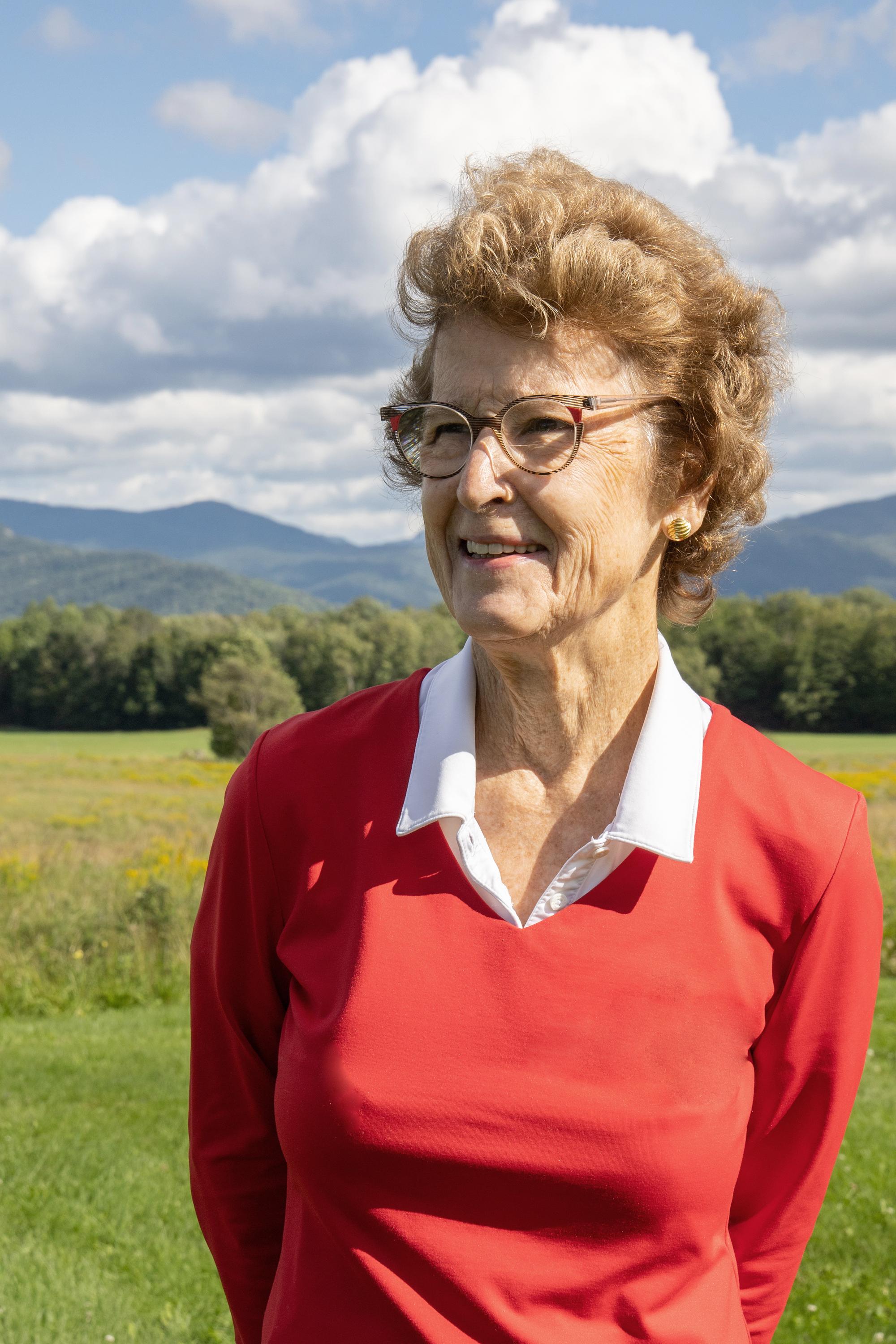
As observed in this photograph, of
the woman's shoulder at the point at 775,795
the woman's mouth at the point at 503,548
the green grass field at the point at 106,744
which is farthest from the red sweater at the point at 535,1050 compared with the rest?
the green grass field at the point at 106,744

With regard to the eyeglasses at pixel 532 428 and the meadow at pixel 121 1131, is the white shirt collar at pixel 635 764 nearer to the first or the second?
the eyeglasses at pixel 532 428

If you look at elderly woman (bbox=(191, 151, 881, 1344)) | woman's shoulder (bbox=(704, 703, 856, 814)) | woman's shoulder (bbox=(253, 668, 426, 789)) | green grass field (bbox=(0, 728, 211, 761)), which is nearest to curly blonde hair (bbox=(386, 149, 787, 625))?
elderly woman (bbox=(191, 151, 881, 1344))

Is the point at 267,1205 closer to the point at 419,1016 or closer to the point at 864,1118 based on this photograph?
the point at 419,1016

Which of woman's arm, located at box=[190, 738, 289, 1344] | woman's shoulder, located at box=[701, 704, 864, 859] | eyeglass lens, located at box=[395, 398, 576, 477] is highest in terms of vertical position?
eyeglass lens, located at box=[395, 398, 576, 477]

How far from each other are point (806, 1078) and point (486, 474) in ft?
3.94

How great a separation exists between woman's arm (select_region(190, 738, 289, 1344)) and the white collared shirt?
0.33 metres

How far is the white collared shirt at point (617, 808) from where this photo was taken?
1.84 m

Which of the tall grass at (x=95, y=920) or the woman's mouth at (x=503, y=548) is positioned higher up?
the woman's mouth at (x=503, y=548)

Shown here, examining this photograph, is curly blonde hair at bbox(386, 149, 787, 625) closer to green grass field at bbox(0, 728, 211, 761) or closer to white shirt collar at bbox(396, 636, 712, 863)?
white shirt collar at bbox(396, 636, 712, 863)

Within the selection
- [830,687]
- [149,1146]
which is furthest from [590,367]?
[830,687]

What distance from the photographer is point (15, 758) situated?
44.4m

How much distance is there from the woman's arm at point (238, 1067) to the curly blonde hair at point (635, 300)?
92 cm

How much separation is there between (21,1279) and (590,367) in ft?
15.1

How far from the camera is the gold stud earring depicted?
210 cm
